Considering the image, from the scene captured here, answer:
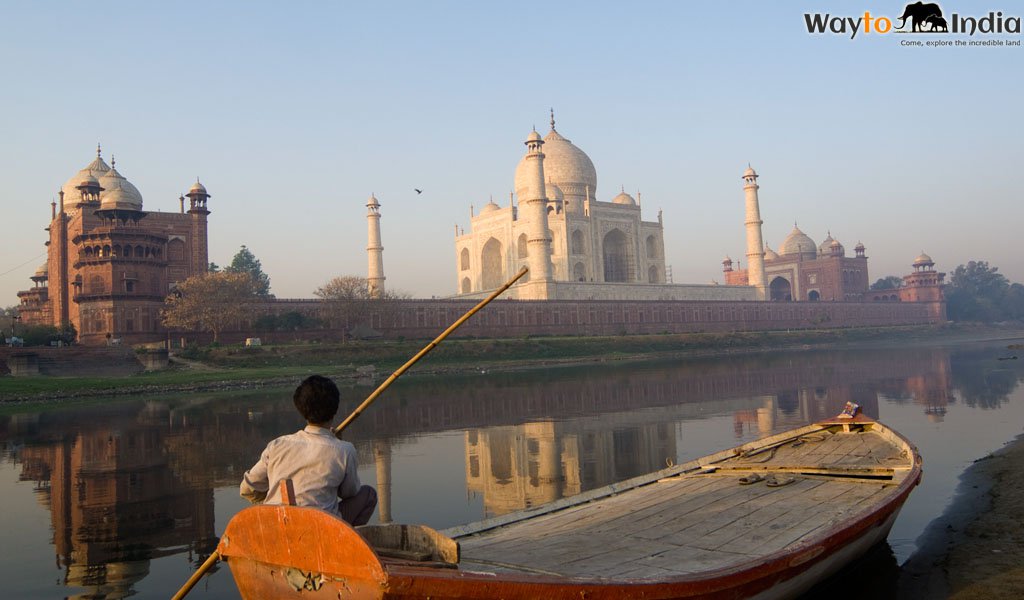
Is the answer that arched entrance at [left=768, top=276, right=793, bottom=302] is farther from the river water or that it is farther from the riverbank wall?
the river water

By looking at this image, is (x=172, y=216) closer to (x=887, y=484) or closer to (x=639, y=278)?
(x=639, y=278)

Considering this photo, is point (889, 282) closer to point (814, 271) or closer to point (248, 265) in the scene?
point (814, 271)

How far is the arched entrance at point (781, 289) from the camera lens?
80.6 metres

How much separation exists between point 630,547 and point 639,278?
60669 mm

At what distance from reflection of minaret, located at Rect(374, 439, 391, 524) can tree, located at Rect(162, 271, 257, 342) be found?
27.2 meters

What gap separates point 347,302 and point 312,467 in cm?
4002

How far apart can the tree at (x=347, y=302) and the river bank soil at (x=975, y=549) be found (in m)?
37.2

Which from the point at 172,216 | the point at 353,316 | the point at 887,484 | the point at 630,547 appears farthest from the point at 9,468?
the point at 172,216

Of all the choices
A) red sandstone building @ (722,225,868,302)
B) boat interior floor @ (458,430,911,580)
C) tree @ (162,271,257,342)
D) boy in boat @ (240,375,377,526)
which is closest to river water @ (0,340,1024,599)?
boat interior floor @ (458,430,911,580)

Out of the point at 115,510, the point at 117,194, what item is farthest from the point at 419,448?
the point at 117,194

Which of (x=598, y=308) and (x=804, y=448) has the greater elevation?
(x=598, y=308)

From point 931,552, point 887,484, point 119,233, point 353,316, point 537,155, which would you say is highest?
point 537,155

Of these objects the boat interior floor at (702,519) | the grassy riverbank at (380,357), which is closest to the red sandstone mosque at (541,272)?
the grassy riverbank at (380,357)

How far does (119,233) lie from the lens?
41688 mm
